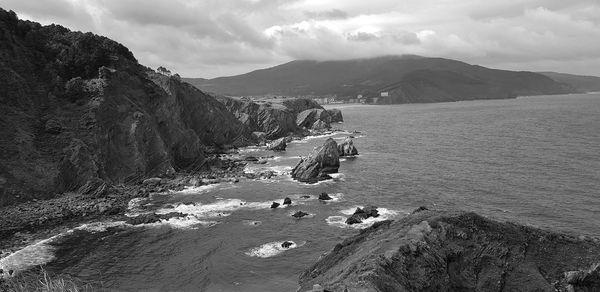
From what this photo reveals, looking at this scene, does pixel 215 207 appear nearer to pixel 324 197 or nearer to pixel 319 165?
pixel 324 197

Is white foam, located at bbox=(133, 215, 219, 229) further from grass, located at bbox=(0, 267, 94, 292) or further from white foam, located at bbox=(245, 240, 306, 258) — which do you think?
grass, located at bbox=(0, 267, 94, 292)

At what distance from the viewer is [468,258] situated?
93.9 ft

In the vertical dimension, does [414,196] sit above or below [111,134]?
below

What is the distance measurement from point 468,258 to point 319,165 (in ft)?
177

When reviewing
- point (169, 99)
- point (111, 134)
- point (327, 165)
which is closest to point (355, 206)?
point (327, 165)

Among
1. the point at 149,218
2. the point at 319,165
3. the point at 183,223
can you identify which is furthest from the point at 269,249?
the point at 319,165

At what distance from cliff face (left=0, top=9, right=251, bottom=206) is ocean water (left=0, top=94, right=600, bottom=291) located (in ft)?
41.2

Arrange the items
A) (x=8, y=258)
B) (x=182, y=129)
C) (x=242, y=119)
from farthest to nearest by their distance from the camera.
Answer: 1. (x=242, y=119)
2. (x=182, y=129)
3. (x=8, y=258)

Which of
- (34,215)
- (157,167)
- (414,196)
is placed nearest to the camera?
(34,215)

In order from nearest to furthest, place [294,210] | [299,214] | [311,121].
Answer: [299,214], [294,210], [311,121]

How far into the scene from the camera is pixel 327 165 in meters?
83.4

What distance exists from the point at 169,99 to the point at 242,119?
5382cm

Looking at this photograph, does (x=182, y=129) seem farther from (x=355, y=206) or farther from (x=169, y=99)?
(x=355, y=206)

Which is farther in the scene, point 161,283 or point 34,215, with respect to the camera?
point 34,215
